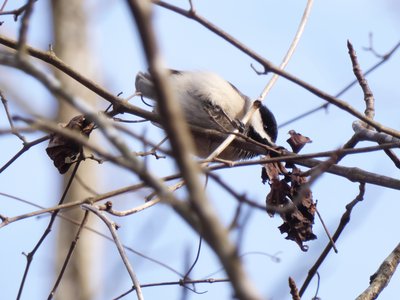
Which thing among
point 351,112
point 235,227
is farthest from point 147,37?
point 351,112

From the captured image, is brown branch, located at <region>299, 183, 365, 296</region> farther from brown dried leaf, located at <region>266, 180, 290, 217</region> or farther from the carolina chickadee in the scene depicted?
the carolina chickadee

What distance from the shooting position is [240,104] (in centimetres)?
349

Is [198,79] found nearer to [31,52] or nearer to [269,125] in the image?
[269,125]

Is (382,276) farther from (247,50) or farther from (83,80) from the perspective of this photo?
(83,80)

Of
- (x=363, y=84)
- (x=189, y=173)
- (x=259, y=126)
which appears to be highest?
(x=259, y=126)

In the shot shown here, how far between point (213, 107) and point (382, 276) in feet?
5.57

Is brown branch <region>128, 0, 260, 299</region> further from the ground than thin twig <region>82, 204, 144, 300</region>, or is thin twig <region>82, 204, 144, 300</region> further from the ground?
thin twig <region>82, 204, 144, 300</region>

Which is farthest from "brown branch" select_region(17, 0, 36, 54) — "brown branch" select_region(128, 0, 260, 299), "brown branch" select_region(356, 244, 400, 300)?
"brown branch" select_region(356, 244, 400, 300)

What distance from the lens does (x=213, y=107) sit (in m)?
3.34

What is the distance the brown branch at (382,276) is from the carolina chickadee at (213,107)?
140 cm

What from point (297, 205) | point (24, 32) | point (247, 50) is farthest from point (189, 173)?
point (297, 205)

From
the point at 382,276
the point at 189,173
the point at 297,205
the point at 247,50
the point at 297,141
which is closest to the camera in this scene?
the point at 189,173

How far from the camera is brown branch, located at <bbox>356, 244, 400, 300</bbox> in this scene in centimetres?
171

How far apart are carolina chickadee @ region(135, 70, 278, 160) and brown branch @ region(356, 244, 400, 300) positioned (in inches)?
55.3
